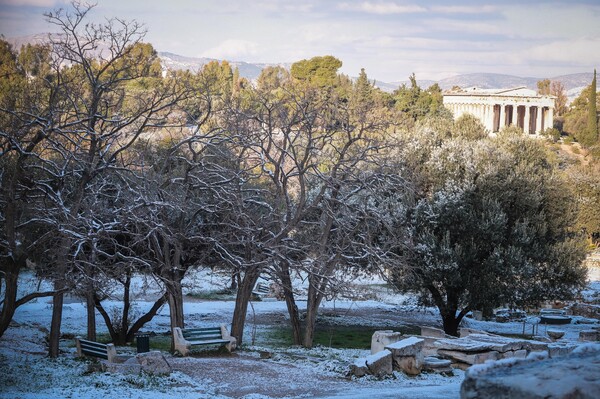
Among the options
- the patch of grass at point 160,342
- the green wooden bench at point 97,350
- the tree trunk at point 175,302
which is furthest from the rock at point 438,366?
the patch of grass at point 160,342

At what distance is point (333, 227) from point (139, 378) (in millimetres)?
10734

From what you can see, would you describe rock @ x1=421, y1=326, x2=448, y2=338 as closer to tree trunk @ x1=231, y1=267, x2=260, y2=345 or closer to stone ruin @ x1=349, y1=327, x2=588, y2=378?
stone ruin @ x1=349, y1=327, x2=588, y2=378

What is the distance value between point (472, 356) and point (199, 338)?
6465mm

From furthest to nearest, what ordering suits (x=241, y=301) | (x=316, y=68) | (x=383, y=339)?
(x=316, y=68) → (x=241, y=301) → (x=383, y=339)

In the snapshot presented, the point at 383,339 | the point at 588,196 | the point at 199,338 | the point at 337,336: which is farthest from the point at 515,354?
the point at 588,196

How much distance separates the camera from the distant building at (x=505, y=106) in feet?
427

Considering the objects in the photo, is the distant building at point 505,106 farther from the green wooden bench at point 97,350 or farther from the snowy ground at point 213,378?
the green wooden bench at point 97,350

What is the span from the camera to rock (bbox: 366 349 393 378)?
1577 cm

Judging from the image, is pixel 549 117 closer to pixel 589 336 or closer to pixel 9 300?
pixel 589 336

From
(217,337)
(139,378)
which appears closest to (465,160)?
(217,337)

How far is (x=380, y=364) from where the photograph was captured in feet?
52.1

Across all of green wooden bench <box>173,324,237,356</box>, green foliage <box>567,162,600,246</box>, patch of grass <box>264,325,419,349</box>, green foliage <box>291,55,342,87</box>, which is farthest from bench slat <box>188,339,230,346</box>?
green foliage <box>291,55,342,87</box>

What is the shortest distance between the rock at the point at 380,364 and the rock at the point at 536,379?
21.6ft

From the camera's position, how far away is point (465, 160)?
1064 inches
